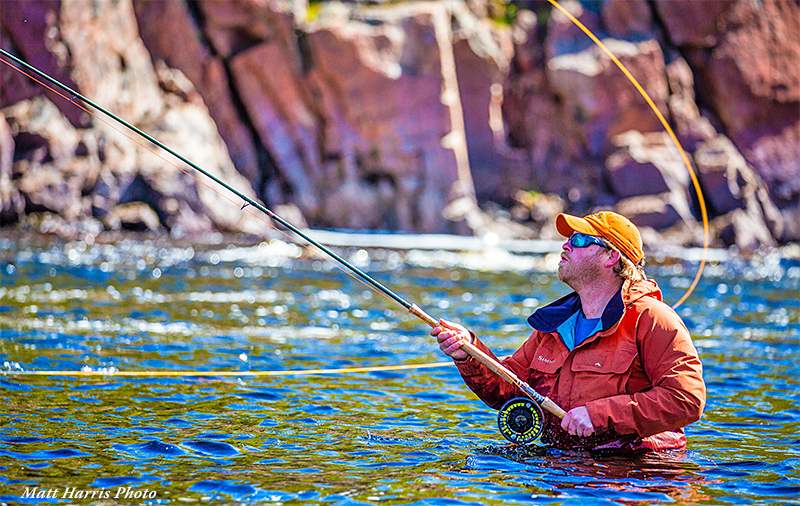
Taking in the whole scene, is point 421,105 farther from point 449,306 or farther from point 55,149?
point 449,306

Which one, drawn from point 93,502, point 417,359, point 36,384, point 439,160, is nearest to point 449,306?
point 417,359

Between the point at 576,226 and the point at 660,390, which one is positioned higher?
the point at 576,226

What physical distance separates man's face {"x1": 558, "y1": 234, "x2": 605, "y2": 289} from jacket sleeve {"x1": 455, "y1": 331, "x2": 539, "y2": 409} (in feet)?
1.38

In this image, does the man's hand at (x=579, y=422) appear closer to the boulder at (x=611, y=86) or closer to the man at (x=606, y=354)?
the man at (x=606, y=354)

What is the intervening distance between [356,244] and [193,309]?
18.1 metres

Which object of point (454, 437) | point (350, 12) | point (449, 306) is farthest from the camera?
point (350, 12)

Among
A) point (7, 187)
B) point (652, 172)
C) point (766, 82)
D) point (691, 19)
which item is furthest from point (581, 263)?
point (691, 19)

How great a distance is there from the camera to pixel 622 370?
407 cm

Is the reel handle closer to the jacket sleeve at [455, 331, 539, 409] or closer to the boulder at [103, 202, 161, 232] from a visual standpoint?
the jacket sleeve at [455, 331, 539, 409]

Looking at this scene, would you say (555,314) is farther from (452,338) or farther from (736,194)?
(736,194)

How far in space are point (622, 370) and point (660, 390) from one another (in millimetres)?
215

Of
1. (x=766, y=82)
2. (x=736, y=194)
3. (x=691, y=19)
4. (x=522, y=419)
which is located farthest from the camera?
(x=691, y=19)

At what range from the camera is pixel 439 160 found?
38.4 metres

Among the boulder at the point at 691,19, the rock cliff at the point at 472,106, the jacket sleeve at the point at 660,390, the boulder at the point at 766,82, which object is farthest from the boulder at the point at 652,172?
the jacket sleeve at the point at 660,390
